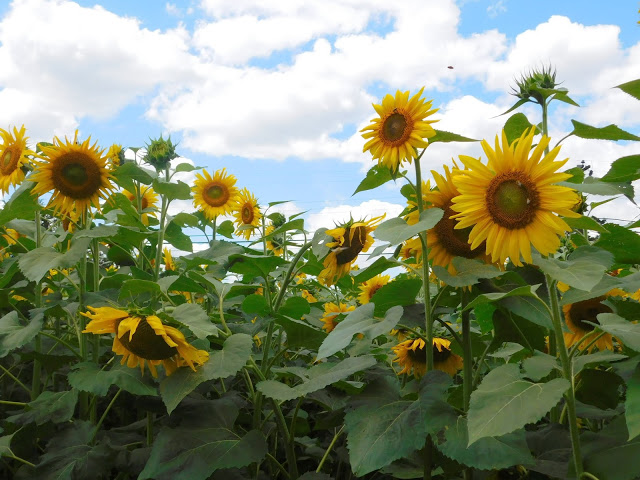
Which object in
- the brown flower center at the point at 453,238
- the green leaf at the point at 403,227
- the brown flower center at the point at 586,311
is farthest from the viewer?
the brown flower center at the point at 586,311

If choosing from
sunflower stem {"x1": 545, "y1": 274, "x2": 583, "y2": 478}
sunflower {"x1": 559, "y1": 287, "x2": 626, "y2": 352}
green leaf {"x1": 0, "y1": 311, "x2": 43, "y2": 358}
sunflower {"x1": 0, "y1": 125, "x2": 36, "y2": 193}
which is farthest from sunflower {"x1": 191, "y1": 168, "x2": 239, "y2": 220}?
sunflower stem {"x1": 545, "y1": 274, "x2": 583, "y2": 478}

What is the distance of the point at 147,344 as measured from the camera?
1.55m

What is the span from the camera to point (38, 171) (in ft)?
7.53

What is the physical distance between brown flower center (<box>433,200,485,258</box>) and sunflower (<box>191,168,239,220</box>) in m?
2.88

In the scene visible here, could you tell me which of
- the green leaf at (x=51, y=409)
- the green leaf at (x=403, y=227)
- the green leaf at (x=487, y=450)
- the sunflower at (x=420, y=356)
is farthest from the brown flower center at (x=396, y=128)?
the green leaf at (x=51, y=409)

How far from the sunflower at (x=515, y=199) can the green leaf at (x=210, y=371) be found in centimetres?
65

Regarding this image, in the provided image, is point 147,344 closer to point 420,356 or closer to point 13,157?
point 420,356

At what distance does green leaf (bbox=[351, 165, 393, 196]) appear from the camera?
5.38 ft

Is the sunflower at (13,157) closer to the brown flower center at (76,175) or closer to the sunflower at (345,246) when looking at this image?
the brown flower center at (76,175)

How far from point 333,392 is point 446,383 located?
644 millimetres

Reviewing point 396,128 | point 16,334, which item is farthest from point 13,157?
point 396,128

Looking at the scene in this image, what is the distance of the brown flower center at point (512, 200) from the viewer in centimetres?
129

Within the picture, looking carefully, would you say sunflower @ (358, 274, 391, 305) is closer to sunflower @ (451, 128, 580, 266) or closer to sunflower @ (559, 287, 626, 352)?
sunflower @ (559, 287, 626, 352)

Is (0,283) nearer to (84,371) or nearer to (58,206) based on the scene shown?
(58,206)
